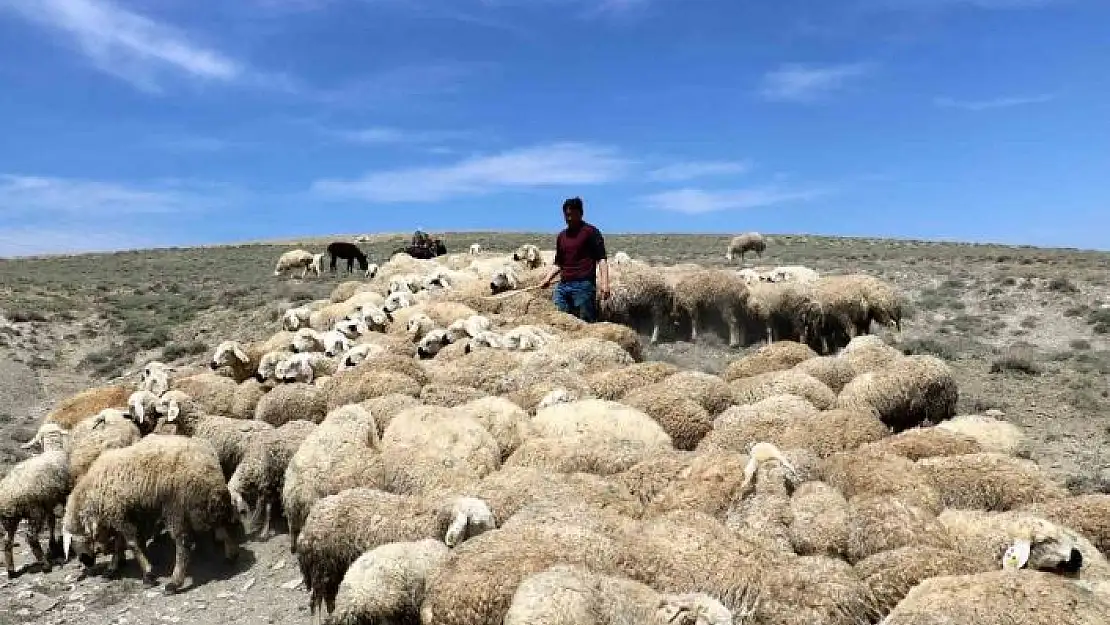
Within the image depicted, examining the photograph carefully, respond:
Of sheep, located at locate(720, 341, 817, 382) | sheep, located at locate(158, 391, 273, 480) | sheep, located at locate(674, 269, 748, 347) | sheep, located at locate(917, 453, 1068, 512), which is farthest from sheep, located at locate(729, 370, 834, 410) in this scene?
sheep, located at locate(674, 269, 748, 347)

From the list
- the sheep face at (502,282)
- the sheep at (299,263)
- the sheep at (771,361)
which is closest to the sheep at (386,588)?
the sheep at (771,361)

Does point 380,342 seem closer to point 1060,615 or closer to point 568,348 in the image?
point 568,348

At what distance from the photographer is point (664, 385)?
355 inches

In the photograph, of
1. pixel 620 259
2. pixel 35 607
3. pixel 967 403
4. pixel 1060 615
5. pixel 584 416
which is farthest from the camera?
pixel 620 259

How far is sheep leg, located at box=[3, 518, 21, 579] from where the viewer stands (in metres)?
8.20

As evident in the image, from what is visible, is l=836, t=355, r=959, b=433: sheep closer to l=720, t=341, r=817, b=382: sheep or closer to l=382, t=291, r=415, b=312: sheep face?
l=720, t=341, r=817, b=382: sheep

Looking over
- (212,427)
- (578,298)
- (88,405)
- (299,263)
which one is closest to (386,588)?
(212,427)

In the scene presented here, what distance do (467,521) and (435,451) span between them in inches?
66.4

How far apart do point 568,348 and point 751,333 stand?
21.3 ft

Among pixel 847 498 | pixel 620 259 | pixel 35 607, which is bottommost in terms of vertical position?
pixel 35 607

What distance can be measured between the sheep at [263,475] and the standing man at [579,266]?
17.0ft

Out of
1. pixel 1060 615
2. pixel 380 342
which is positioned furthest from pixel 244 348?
pixel 1060 615

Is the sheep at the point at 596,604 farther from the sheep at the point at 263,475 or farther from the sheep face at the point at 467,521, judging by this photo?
the sheep at the point at 263,475

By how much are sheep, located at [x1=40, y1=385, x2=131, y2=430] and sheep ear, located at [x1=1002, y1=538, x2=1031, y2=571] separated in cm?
1002
